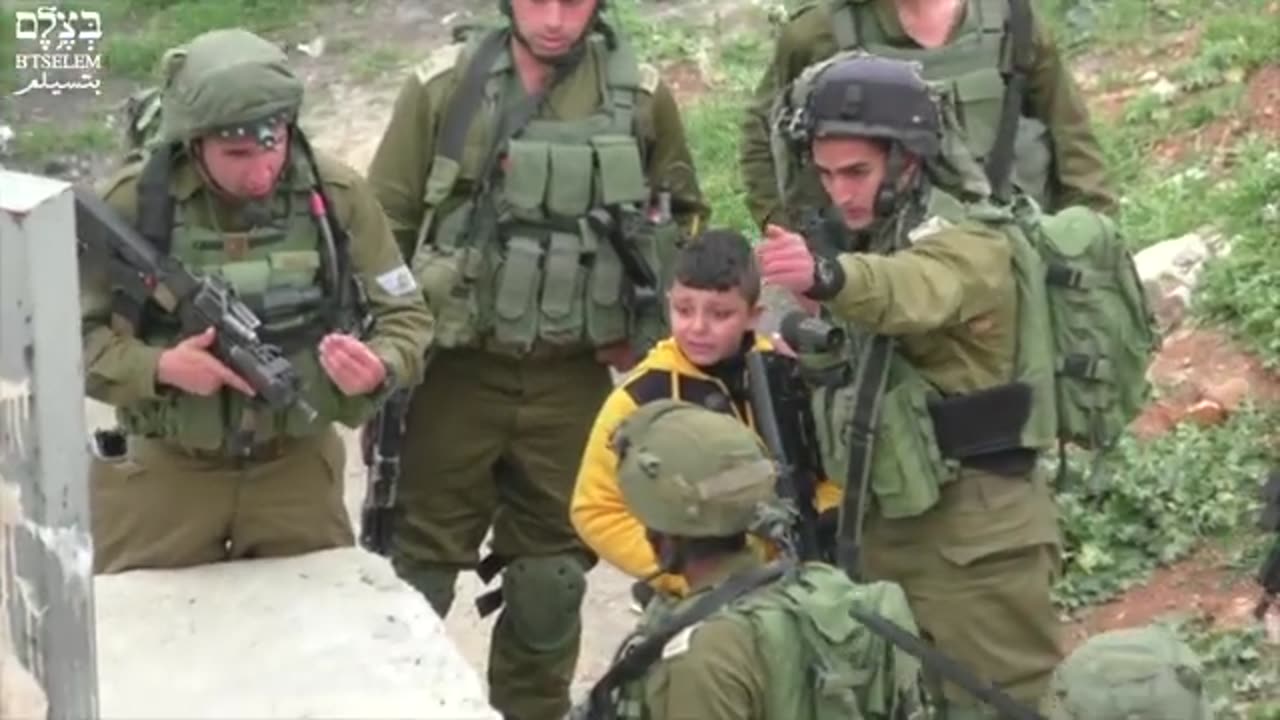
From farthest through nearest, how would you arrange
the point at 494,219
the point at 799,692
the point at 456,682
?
the point at 494,219 → the point at 456,682 → the point at 799,692

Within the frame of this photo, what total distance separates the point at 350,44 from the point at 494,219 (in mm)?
7785

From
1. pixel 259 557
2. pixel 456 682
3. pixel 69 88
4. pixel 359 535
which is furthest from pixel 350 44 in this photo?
pixel 456 682

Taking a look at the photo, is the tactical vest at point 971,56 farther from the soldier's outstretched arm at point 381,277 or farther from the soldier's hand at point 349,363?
the soldier's hand at point 349,363

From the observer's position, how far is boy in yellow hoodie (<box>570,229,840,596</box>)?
532cm

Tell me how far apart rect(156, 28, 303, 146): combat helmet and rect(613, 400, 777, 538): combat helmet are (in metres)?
1.13

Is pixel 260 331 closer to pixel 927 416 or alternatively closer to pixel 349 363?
pixel 349 363

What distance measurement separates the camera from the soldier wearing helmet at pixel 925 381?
5.15 metres

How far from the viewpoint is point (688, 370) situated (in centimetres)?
551

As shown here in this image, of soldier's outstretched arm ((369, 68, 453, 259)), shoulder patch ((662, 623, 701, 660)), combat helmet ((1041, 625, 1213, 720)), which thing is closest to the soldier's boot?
soldier's outstretched arm ((369, 68, 453, 259))

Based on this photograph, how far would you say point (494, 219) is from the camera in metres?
6.19

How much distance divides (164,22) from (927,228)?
9.63 m

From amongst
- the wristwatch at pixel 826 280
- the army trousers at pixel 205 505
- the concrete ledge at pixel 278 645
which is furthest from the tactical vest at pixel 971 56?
the concrete ledge at pixel 278 645

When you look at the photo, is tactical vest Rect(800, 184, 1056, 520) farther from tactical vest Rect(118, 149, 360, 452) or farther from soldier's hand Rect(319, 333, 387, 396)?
tactical vest Rect(118, 149, 360, 452)

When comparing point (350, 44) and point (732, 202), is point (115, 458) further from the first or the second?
point (350, 44)
